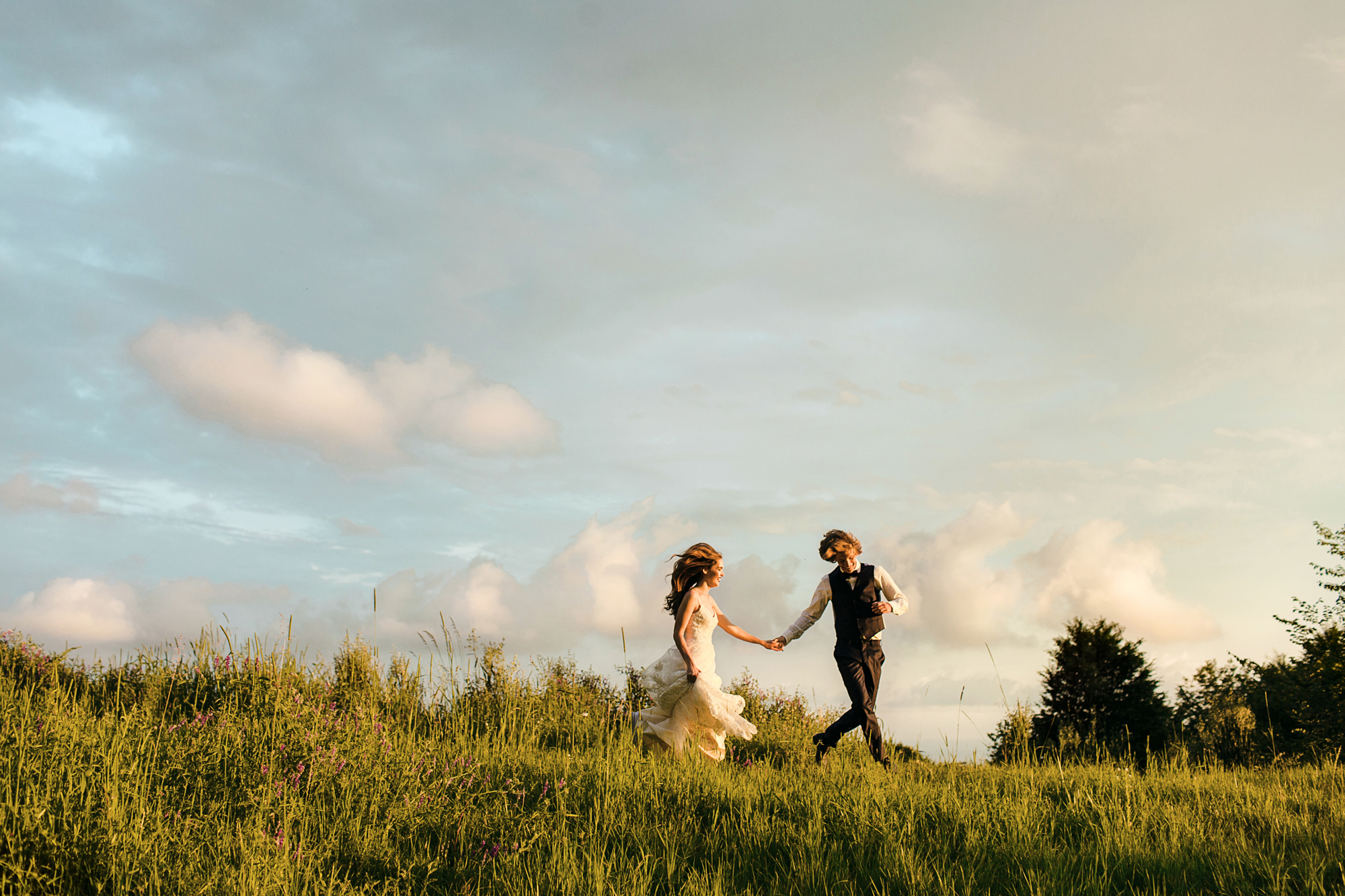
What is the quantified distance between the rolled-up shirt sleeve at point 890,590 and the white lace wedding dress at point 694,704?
2041 mm

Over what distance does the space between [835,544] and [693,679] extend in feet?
8.22

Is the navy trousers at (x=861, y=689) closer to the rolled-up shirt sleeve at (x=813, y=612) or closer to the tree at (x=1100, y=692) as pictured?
the rolled-up shirt sleeve at (x=813, y=612)

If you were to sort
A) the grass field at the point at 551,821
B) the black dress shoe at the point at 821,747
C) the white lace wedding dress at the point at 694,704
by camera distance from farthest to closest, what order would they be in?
1. the black dress shoe at the point at 821,747
2. the white lace wedding dress at the point at 694,704
3. the grass field at the point at 551,821

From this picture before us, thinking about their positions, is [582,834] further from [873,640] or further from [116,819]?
[873,640]

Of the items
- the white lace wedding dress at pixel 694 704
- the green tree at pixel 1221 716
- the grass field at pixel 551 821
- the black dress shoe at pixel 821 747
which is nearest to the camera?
the grass field at pixel 551 821

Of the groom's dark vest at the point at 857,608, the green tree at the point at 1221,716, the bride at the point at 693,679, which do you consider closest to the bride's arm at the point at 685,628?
the bride at the point at 693,679

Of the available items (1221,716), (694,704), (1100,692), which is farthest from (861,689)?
(1221,716)

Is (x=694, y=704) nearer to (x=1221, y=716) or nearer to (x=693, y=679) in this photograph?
(x=693, y=679)

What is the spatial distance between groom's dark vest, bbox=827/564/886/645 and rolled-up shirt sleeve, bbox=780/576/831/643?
23 centimetres

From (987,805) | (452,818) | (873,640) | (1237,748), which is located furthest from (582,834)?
(1237,748)

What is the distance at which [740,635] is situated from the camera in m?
10.4

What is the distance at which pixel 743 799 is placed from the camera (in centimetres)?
628

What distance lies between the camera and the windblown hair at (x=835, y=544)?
10562 millimetres

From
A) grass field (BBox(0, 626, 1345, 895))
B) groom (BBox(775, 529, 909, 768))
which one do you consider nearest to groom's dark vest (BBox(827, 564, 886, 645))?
groom (BBox(775, 529, 909, 768))
